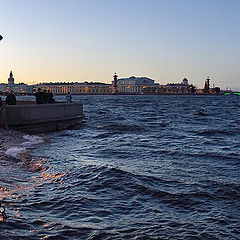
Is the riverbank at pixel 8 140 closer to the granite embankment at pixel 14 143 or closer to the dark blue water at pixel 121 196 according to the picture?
the granite embankment at pixel 14 143

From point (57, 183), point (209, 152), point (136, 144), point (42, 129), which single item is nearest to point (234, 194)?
point (57, 183)

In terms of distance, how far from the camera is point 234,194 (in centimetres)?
692

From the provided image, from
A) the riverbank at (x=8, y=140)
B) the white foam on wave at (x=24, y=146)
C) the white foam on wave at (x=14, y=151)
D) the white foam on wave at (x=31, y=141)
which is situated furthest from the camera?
the white foam on wave at (x=31, y=141)

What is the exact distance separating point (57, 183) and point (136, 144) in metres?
7.12

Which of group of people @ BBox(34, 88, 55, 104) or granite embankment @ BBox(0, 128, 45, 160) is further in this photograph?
group of people @ BBox(34, 88, 55, 104)

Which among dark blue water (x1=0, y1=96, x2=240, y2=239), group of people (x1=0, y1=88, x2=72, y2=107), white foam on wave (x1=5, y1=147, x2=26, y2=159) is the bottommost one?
dark blue water (x1=0, y1=96, x2=240, y2=239)

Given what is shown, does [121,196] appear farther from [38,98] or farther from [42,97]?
[42,97]

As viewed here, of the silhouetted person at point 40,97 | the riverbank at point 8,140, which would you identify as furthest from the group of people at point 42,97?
the riverbank at point 8,140

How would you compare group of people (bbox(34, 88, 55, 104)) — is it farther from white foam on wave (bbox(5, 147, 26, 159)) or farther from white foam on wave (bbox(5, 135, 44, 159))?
white foam on wave (bbox(5, 147, 26, 159))

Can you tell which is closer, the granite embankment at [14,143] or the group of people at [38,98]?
the granite embankment at [14,143]

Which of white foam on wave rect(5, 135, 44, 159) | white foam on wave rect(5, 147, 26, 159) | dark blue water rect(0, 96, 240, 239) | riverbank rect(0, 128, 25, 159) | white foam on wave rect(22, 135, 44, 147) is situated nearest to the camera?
dark blue water rect(0, 96, 240, 239)

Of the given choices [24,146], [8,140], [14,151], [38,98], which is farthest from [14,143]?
[38,98]

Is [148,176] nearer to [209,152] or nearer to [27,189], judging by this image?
[27,189]

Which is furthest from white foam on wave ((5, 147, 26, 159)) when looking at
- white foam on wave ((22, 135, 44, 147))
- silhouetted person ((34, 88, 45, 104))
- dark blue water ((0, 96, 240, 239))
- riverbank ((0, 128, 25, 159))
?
silhouetted person ((34, 88, 45, 104))
